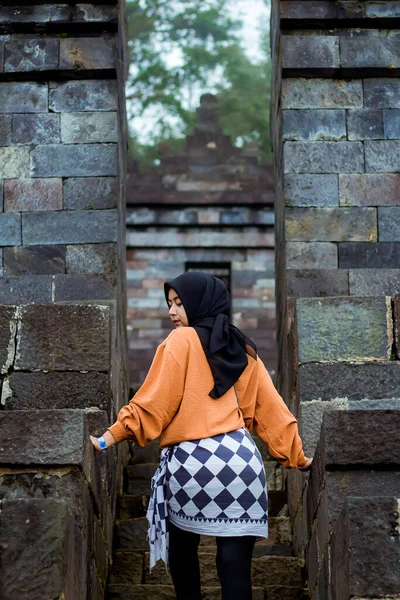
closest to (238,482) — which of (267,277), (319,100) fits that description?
(319,100)

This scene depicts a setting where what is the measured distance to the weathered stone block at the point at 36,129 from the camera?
27.3ft

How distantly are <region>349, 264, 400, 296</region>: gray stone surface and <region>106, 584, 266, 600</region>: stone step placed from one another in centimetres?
300

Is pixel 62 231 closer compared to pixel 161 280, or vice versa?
pixel 62 231

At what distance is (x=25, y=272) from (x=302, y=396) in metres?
3.02

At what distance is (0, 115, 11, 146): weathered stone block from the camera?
834 cm

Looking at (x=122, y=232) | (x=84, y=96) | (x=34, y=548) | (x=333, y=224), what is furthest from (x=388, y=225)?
(x=34, y=548)

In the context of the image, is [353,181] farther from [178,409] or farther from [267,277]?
[267,277]

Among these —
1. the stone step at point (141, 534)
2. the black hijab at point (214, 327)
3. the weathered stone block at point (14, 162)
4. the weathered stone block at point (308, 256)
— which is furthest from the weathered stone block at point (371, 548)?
the weathered stone block at point (14, 162)

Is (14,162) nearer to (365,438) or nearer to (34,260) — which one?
(34,260)

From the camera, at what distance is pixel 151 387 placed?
455 centimetres

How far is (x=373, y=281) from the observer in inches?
310

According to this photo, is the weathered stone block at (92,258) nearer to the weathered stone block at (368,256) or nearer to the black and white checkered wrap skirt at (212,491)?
the weathered stone block at (368,256)

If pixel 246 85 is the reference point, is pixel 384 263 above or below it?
below

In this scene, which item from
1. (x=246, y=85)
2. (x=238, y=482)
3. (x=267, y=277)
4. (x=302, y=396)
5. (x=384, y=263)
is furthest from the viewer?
(x=246, y=85)
